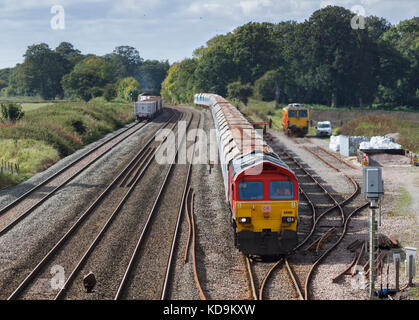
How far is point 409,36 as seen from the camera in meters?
105

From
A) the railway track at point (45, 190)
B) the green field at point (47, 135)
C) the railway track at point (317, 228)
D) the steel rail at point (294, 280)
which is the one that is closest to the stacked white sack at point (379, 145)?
the railway track at point (317, 228)

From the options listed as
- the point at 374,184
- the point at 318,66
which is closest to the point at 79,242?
the point at 374,184

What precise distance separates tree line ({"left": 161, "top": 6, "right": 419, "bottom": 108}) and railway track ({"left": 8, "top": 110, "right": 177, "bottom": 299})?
6432cm

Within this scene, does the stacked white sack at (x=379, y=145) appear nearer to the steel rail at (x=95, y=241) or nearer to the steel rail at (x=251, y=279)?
the steel rail at (x=95, y=241)

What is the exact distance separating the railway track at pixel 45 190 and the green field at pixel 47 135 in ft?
5.70

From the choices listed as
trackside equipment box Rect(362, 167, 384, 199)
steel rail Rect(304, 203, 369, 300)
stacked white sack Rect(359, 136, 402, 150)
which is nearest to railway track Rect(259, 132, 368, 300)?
steel rail Rect(304, 203, 369, 300)

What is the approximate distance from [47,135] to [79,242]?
69.5 feet

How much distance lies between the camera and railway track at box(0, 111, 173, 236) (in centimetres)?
2061

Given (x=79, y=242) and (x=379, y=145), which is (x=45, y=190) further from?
(x=379, y=145)

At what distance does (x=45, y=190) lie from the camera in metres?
25.3

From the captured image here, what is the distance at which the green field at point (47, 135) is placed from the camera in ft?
102
